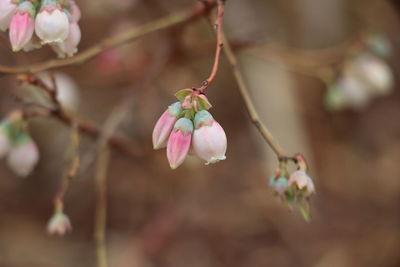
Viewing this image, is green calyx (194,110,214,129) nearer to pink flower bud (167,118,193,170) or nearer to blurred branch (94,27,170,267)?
pink flower bud (167,118,193,170)

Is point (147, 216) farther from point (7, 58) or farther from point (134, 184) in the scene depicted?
point (7, 58)

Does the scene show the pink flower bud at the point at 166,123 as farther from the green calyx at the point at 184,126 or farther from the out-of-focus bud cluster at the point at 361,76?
the out-of-focus bud cluster at the point at 361,76

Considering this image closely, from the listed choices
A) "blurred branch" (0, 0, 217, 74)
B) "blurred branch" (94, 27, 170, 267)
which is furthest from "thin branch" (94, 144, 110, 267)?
"blurred branch" (0, 0, 217, 74)

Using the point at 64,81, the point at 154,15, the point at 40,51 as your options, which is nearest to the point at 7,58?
the point at 40,51

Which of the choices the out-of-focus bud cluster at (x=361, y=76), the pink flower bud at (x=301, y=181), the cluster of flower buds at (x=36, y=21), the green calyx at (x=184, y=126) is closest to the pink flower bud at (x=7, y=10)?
the cluster of flower buds at (x=36, y=21)

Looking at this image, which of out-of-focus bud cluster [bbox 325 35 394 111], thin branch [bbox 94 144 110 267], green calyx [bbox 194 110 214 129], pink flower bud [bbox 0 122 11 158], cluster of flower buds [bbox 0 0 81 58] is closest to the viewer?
green calyx [bbox 194 110 214 129]

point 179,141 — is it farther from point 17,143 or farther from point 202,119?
point 17,143

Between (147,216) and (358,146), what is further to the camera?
(358,146)
